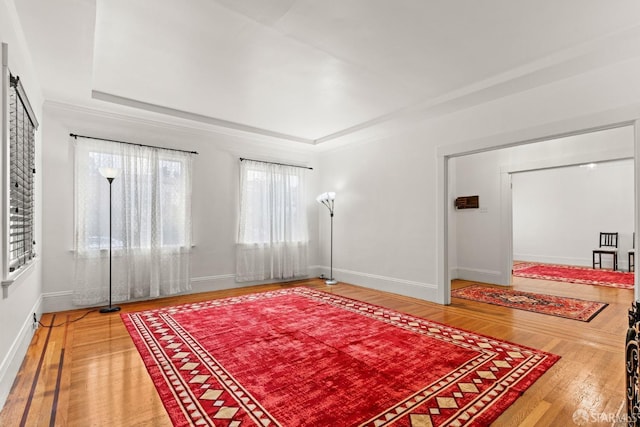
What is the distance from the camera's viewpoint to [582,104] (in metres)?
3.53

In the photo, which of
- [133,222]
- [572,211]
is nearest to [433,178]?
[133,222]

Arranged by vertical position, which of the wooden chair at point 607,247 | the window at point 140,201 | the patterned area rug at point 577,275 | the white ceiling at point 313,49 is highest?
the white ceiling at point 313,49

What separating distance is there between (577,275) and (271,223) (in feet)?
21.7

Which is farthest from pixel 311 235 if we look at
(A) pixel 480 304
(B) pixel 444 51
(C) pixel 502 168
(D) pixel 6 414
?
(D) pixel 6 414

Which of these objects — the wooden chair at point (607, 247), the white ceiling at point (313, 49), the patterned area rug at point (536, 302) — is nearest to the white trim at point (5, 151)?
the white ceiling at point (313, 49)

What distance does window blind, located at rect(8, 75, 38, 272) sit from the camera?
8.46ft

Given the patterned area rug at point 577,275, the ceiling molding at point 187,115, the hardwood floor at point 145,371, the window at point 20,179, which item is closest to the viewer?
the hardwood floor at point 145,371

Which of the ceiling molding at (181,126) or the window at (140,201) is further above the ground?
the ceiling molding at (181,126)

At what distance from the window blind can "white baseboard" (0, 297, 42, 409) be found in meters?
0.61

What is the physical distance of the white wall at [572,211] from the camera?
27.5 ft

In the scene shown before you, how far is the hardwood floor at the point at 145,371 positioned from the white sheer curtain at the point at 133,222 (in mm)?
414

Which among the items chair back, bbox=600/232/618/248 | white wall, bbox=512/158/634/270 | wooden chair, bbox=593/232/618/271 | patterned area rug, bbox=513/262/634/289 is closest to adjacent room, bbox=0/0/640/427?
patterned area rug, bbox=513/262/634/289

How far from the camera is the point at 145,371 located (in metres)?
2.63

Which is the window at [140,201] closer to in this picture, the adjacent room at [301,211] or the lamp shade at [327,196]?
the adjacent room at [301,211]
